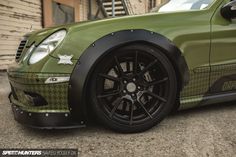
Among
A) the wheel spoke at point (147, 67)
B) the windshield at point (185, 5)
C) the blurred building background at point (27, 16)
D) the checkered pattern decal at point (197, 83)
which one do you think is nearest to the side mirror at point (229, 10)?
the windshield at point (185, 5)

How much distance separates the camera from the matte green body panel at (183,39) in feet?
8.04

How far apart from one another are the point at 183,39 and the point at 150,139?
2.91 feet

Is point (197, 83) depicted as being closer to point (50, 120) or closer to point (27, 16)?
point (50, 120)

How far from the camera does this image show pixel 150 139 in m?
2.46

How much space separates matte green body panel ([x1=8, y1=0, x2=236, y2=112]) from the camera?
96.4 inches

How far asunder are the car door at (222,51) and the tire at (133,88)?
0.47 meters

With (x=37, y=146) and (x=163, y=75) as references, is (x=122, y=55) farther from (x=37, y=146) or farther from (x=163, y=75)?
(x=37, y=146)

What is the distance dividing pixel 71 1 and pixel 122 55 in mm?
7802

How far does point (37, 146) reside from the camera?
2357mm

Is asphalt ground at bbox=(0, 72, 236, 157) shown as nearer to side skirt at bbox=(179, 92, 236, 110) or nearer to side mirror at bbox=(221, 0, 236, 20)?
side skirt at bbox=(179, 92, 236, 110)

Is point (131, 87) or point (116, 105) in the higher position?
point (131, 87)

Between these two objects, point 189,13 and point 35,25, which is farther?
point 35,25

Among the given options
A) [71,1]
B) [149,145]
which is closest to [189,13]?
[149,145]

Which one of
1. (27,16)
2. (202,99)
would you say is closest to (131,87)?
(202,99)
